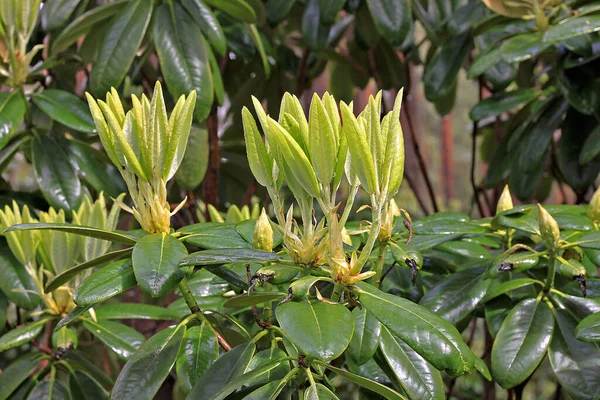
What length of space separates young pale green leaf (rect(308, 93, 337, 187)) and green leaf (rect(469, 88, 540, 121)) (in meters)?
0.88

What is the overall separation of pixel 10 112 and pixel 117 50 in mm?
217

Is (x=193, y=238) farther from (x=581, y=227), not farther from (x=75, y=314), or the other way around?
(x=581, y=227)

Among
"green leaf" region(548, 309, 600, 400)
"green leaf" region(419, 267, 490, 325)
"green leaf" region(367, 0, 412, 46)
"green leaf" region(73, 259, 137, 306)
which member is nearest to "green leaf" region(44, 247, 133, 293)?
"green leaf" region(73, 259, 137, 306)

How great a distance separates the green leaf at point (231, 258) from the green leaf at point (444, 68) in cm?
98

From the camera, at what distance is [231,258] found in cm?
61

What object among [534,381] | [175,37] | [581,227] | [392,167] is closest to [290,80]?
[175,37]

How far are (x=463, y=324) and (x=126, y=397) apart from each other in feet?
1.80

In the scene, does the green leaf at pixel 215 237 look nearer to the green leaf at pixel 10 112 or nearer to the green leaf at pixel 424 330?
the green leaf at pixel 424 330

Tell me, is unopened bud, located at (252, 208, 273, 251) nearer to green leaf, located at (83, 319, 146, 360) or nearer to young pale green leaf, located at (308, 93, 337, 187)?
young pale green leaf, located at (308, 93, 337, 187)

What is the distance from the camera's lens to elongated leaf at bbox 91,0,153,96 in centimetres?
120

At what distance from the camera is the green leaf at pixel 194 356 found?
0.71 meters

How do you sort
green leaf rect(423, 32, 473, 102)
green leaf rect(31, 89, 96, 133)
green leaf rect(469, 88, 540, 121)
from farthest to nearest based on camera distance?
green leaf rect(423, 32, 473, 102)
green leaf rect(469, 88, 540, 121)
green leaf rect(31, 89, 96, 133)

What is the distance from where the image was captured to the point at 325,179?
23.9 inches

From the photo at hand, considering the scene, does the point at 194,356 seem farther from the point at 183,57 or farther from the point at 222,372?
the point at 183,57
